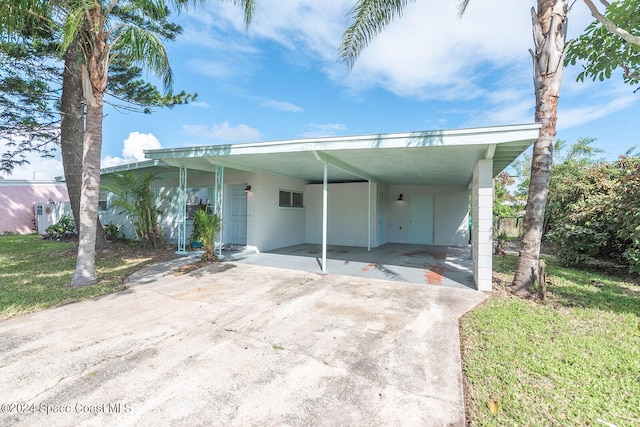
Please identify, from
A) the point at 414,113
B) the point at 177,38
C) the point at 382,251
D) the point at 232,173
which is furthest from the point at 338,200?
the point at 177,38

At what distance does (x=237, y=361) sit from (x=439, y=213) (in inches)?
426

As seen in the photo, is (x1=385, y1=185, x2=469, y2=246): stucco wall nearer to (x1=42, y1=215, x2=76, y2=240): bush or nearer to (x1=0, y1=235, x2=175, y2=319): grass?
(x1=0, y1=235, x2=175, y2=319): grass

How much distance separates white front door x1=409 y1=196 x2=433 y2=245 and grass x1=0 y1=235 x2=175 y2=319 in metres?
9.85

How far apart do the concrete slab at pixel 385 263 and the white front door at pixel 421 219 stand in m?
2.37

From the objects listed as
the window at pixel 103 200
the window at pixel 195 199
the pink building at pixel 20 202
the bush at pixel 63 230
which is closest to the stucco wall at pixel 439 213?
the window at pixel 195 199

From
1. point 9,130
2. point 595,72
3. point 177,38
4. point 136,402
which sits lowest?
point 136,402

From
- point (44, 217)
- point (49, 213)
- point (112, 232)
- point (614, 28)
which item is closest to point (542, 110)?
point (614, 28)

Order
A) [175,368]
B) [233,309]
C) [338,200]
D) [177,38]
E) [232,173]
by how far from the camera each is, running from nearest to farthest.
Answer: [175,368], [233,309], [177,38], [232,173], [338,200]

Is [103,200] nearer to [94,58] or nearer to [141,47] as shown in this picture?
[94,58]

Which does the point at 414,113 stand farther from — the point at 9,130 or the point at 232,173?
the point at 9,130

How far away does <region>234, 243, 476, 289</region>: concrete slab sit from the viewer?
600 cm

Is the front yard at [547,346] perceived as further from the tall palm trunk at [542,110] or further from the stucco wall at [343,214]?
the stucco wall at [343,214]

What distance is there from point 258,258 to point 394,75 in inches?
323

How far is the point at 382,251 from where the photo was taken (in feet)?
32.0
